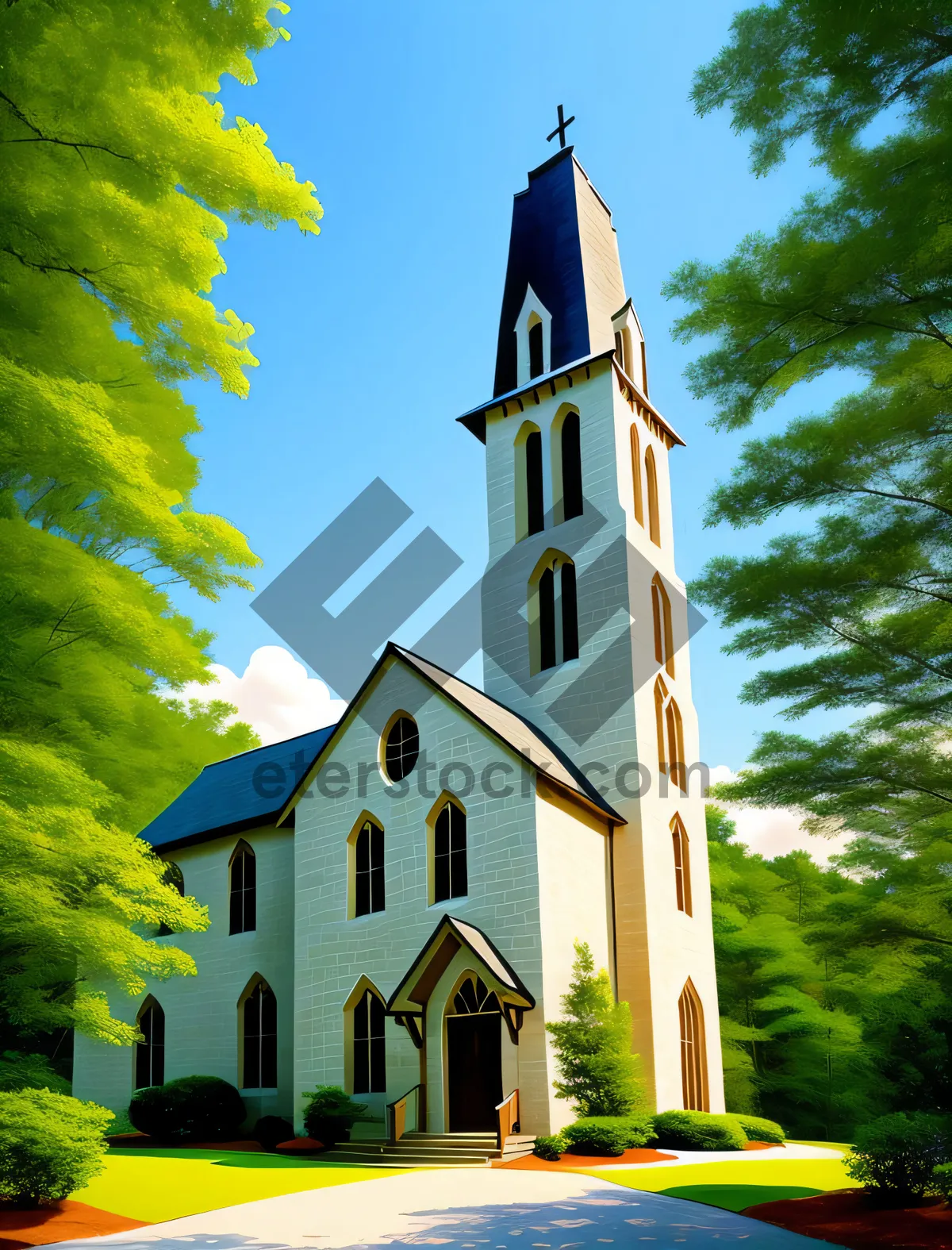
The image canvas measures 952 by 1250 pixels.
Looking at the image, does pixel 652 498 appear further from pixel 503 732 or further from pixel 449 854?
pixel 449 854

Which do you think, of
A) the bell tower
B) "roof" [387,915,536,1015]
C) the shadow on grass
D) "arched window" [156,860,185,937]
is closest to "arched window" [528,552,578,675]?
the bell tower

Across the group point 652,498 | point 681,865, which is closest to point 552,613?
point 652,498

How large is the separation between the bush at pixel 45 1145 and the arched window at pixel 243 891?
13952 mm

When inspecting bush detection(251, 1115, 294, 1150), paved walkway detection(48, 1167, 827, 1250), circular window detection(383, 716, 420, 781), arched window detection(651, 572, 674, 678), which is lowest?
bush detection(251, 1115, 294, 1150)

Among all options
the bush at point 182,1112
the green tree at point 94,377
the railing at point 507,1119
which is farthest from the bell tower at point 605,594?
the green tree at point 94,377

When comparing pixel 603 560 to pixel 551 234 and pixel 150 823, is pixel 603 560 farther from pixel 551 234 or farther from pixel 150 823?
pixel 150 823

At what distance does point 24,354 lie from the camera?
40.7ft

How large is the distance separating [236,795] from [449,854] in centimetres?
935

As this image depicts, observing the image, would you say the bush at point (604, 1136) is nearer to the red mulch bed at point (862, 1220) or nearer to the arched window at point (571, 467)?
the red mulch bed at point (862, 1220)

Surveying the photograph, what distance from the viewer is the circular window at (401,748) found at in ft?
70.8

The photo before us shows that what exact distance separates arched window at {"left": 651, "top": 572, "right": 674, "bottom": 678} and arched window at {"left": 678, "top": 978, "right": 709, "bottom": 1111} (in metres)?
7.29

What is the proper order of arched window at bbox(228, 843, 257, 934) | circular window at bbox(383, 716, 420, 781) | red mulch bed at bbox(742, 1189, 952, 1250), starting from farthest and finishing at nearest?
arched window at bbox(228, 843, 257, 934)
circular window at bbox(383, 716, 420, 781)
red mulch bed at bbox(742, 1189, 952, 1250)

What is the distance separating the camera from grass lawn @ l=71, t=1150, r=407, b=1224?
12.8m

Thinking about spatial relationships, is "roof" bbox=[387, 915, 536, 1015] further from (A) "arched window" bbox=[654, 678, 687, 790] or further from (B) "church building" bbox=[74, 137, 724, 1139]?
(A) "arched window" bbox=[654, 678, 687, 790]
